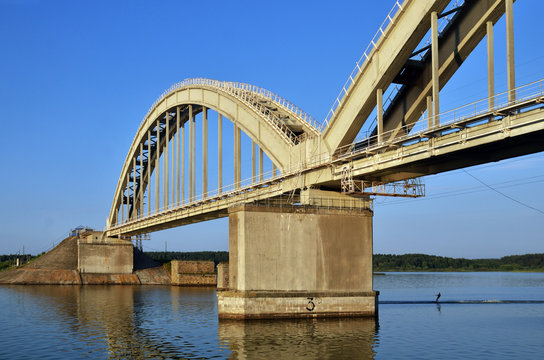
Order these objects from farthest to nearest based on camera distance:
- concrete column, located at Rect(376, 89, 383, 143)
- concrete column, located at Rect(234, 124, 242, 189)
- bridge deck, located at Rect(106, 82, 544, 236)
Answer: concrete column, located at Rect(234, 124, 242, 189), concrete column, located at Rect(376, 89, 383, 143), bridge deck, located at Rect(106, 82, 544, 236)

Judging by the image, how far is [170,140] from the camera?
87312 mm

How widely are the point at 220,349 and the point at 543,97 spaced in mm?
18112

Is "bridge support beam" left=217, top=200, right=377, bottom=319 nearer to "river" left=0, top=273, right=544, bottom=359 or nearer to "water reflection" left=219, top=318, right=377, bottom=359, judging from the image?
"water reflection" left=219, top=318, right=377, bottom=359

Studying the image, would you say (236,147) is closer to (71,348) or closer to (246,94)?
(246,94)

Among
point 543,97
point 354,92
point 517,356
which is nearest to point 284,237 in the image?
point 354,92

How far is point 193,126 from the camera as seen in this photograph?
253ft

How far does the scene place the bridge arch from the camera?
49.2 meters

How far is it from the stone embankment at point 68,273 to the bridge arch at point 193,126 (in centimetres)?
819

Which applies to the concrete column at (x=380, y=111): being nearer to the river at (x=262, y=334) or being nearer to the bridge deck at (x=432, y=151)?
the bridge deck at (x=432, y=151)

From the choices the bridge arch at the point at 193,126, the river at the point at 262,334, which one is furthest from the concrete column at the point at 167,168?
the river at the point at 262,334

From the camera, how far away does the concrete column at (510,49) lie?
27.6m

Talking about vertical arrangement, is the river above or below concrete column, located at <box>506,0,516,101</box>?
below

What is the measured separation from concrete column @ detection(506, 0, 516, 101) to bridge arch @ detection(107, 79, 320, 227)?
17.3 meters

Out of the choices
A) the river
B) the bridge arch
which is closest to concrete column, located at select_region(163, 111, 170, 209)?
the bridge arch
